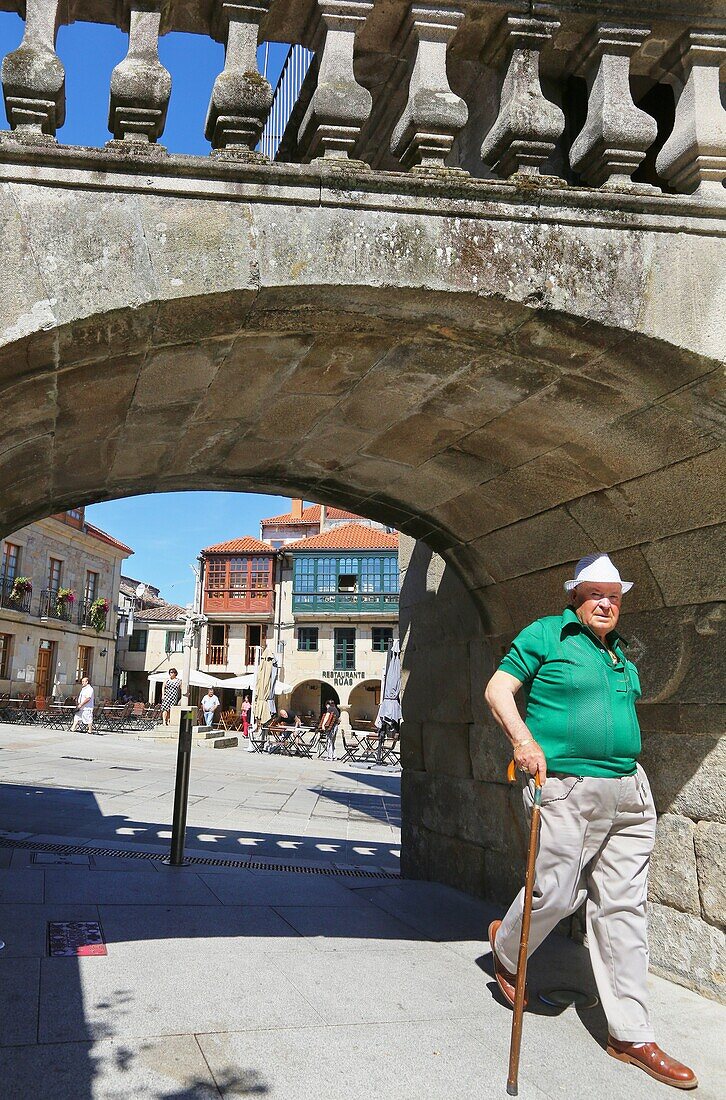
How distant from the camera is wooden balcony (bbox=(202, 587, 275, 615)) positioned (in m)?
38.2

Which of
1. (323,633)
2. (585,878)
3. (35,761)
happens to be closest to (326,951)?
(585,878)

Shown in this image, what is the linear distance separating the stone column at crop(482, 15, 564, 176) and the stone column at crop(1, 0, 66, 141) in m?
1.46

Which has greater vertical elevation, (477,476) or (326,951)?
(477,476)

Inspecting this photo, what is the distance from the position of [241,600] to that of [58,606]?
29.0ft

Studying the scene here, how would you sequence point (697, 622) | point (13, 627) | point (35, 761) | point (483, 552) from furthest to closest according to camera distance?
point (13, 627), point (35, 761), point (483, 552), point (697, 622)

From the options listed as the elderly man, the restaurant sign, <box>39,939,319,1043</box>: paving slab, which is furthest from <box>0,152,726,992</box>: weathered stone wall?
the restaurant sign

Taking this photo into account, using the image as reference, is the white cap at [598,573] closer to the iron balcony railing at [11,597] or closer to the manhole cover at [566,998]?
the manhole cover at [566,998]

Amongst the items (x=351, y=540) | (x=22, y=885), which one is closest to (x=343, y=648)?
(x=351, y=540)

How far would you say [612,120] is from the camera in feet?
9.37

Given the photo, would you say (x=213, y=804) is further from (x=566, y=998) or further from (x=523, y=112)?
(x=523, y=112)

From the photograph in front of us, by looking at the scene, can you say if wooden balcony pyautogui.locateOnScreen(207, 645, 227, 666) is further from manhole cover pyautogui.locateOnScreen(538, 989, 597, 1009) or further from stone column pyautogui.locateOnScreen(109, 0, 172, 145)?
stone column pyautogui.locateOnScreen(109, 0, 172, 145)

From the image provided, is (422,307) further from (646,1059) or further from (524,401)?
(646,1059)

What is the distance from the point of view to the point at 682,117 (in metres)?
2.98

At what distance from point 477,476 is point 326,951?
7.60 ft
